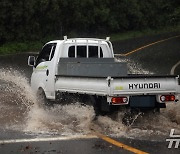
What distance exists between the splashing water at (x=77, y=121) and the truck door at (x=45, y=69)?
1.83 ft

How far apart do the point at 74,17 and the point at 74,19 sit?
0.64 ft

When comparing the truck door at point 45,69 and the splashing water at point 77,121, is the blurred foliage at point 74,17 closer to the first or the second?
the truck door at point 45,69

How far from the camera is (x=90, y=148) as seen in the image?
759cm

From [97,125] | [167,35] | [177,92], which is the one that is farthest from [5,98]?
[167,35]

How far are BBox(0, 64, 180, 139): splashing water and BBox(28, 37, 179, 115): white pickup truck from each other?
0.33 metres

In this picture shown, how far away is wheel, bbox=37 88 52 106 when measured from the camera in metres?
11.5

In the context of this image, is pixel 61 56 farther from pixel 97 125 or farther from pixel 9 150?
pixel 9 150

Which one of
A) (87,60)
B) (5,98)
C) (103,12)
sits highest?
(103,12)

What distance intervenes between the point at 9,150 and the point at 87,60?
4.33m

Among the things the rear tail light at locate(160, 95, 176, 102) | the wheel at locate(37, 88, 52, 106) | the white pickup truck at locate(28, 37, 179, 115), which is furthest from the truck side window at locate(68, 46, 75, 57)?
the rear tail light at locate(160, 95, 176, 102)

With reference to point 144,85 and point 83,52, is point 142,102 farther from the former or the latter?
point 83,52

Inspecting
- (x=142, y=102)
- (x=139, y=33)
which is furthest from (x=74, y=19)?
(x=142, y=102)

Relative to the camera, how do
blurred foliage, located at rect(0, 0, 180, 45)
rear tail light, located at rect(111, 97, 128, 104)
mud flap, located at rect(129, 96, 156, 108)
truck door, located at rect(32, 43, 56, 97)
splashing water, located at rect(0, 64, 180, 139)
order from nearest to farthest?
1. splashing water, located at rect(0, 64, 180, 139)
2. rear tail light, located at rect(111, 97, 128, 104)
3. mud flap, located at rect(129, 96, 156, 108)
4. truck door, located at rect(32, 43, 56, 97)
5. blurred foliage, located at rect(0, 0, 180, 45)

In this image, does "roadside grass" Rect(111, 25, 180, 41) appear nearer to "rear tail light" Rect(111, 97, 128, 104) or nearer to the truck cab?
the truck cab
